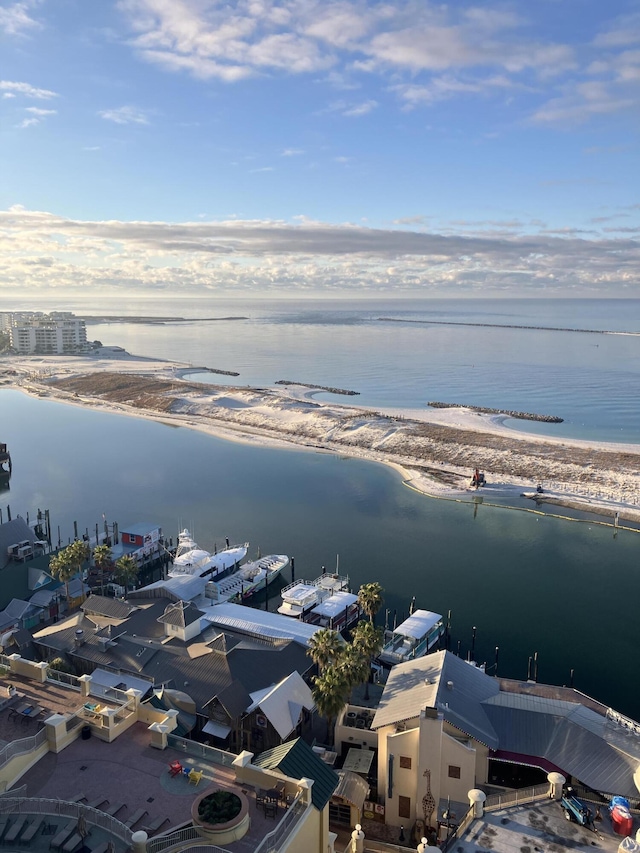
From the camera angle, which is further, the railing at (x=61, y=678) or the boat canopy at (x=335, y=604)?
the boat canopy at (x=335, y=604)

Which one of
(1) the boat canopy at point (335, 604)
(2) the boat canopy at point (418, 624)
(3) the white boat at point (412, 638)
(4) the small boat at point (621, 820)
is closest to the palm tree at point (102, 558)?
(1) the boat canopy at point (335, 604)

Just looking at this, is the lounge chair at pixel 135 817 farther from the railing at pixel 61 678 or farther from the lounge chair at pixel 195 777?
the railing at pixel 61 678

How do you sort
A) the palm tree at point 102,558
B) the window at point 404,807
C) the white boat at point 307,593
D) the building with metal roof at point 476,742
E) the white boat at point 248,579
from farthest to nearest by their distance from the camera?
the palm tree at point 102,558 → the white boat at point 248,579 → the white boat at point 307,593 → the window at point 404,807 → the building with metal roof at point 476,742

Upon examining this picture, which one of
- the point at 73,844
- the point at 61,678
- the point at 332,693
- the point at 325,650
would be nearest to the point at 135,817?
the point at 73,844

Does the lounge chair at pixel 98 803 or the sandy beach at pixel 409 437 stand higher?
the lounge chair at pixel 98 803

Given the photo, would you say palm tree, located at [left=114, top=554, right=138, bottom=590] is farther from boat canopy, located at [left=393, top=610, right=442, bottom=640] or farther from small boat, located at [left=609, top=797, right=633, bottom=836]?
small boat, located at [left=609, top=797, right=633, bottom=836]

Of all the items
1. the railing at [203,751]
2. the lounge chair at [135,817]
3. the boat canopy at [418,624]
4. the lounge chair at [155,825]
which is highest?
the lounge chair at [155,825]

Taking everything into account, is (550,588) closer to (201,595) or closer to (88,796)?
(201,595)

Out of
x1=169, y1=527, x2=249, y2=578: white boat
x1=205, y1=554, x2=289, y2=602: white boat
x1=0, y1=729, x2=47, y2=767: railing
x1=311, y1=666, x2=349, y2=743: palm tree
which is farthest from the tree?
x1=0, y1=729, x2=47, y2=767: railing

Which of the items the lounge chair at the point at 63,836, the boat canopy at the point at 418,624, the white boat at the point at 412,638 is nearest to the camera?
the lounge chair at the point at 63,836

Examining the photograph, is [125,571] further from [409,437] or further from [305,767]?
[409,437]
